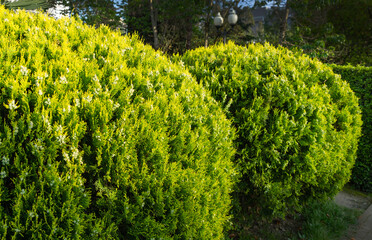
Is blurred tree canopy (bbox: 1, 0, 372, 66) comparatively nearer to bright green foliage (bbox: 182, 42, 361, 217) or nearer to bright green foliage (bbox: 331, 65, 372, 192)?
bright green foliage (bbox: 331, 65, 372, 192)

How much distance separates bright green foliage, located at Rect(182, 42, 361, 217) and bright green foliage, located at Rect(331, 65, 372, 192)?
2753 mm

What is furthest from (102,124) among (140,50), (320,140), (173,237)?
(320,140)

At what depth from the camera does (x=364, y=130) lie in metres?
6.65

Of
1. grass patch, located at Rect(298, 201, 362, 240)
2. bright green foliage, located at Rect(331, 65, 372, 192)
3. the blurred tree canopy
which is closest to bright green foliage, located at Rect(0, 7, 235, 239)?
grass patch, located at Rect(298, 201, 362, 240)

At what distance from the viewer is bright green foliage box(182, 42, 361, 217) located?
136 inches

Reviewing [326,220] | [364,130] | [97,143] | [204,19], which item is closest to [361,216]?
[326,220]

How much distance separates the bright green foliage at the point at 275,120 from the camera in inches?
136

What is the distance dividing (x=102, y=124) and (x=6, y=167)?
0.61 metres

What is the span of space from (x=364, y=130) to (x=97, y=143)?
21.6ft

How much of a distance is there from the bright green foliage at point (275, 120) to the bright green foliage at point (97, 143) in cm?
78

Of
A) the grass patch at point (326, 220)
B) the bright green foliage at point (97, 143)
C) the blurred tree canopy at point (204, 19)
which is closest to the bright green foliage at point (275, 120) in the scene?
the grass patch at point (326, 220)

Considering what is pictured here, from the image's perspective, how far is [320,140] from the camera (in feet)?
12.5

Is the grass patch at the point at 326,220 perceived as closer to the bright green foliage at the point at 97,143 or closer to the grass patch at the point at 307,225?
the grass patch at the point at 307,225

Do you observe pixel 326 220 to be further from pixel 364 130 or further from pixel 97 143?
pixel 97 143
